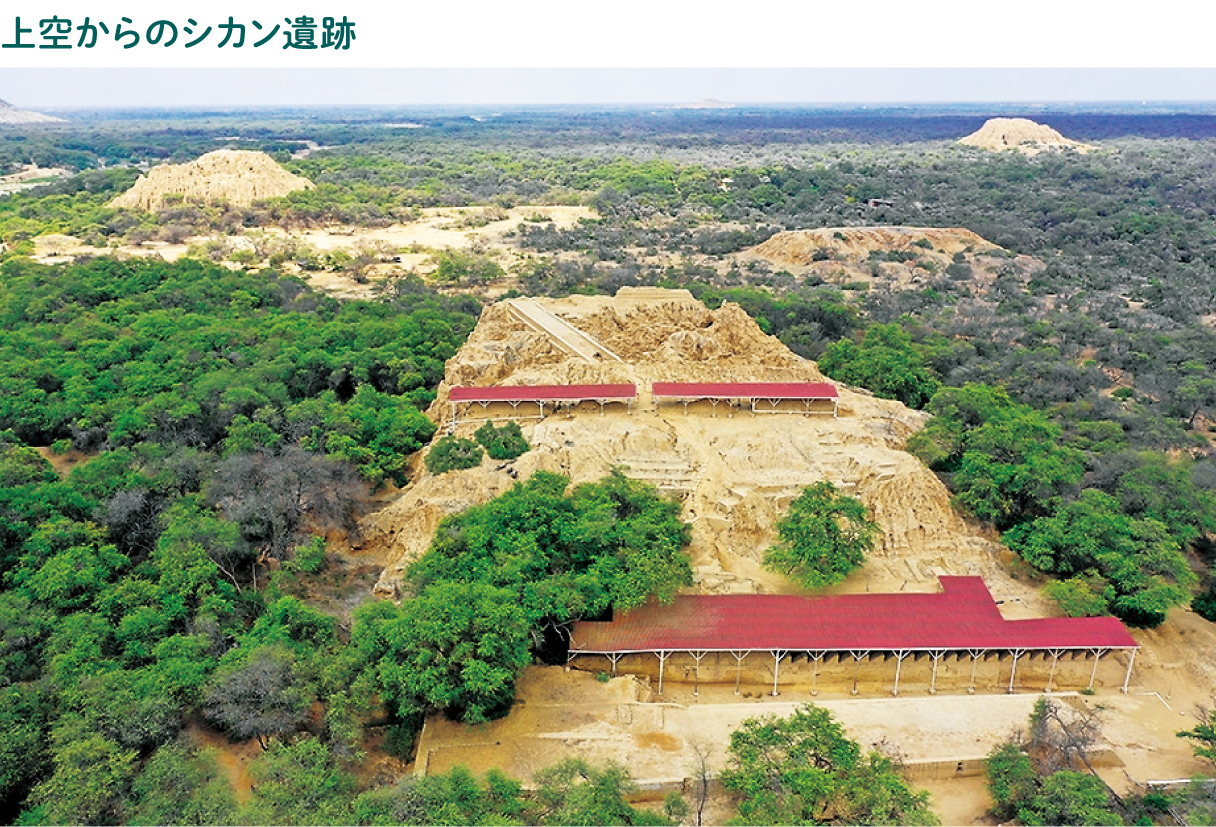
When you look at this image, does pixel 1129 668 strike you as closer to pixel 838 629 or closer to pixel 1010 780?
pixel 1010 780

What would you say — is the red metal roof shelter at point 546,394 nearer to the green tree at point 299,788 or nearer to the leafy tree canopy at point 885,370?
the leafy tree canopy at point 885,370

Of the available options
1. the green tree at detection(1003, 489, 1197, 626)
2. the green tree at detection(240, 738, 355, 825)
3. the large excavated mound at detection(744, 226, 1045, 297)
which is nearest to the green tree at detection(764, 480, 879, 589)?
the green tree at detection(1003, 489, 1197, 626)

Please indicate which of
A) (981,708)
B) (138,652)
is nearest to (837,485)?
(981,708)

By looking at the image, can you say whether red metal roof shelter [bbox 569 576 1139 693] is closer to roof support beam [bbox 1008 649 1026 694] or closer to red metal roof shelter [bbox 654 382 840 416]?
roof support beam [bbox 1008 649 1026 694]

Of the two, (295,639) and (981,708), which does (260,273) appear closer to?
(295,639)

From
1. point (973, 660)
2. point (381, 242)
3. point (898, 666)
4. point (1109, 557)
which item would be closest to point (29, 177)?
point (381, 242)

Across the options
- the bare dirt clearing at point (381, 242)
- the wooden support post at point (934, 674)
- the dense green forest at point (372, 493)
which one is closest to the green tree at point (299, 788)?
the dense green forest at point (372, 493)
